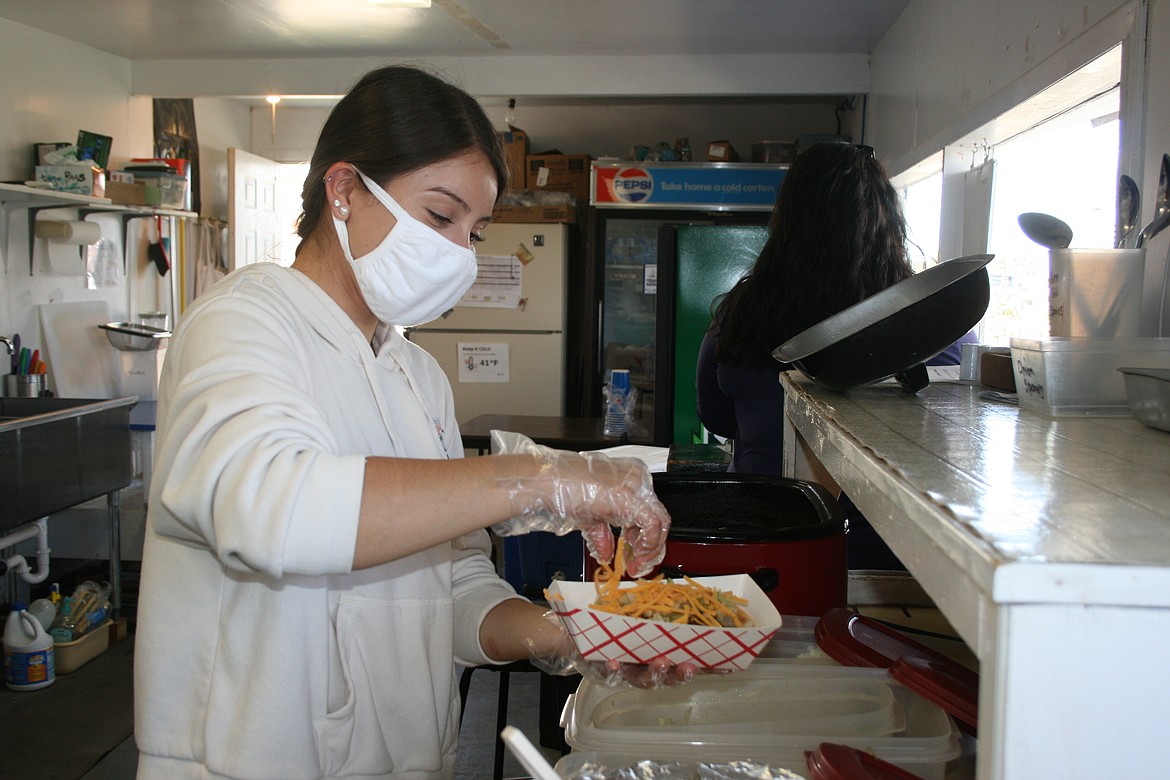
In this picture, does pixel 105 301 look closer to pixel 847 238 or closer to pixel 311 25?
pixel 311 25

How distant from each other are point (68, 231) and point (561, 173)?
302 cm

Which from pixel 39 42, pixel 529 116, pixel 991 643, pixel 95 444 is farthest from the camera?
pixel 529 116

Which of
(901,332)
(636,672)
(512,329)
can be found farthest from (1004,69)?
(512,329)

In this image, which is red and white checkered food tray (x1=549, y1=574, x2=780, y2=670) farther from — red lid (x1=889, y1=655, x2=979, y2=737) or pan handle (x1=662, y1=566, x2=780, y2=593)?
pan handle (x1=662, y1=566, x2=780, y2=593)

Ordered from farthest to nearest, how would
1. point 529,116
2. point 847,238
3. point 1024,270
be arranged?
point 529,116
point 1024,270
point 847,238

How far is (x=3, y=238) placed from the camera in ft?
14.8

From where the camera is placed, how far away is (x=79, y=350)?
5.00 meters

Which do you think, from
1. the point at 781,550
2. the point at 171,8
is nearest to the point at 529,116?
the point at 171,8

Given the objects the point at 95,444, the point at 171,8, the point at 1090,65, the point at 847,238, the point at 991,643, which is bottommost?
the point at 95,444

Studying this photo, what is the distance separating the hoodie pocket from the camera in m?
1.14

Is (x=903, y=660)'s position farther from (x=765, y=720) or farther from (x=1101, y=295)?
(x=1101, y=295)

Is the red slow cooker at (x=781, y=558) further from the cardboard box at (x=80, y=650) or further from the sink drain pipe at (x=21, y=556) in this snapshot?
Answer: the cardboard box at (x=80, y=650)

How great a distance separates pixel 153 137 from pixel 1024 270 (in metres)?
5.30

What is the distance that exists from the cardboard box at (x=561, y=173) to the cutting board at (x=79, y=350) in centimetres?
280
